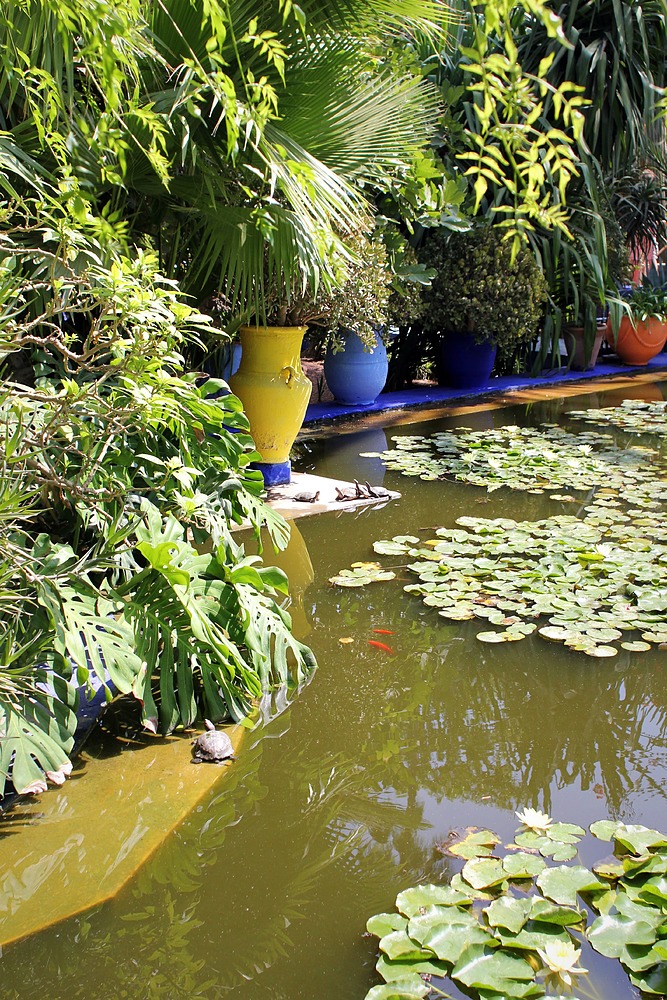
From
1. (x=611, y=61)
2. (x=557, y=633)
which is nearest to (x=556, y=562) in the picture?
(x=557, y=633)

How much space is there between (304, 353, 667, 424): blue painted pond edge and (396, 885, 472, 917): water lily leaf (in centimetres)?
473

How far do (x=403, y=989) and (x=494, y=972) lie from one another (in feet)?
0.51

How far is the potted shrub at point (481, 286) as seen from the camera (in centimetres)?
681

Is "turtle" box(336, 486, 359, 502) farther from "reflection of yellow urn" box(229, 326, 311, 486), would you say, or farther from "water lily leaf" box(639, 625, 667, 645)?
"water lily leaf" box(639, 625, 667, 645)

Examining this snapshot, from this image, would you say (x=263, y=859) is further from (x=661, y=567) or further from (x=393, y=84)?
(x=393, y=84)

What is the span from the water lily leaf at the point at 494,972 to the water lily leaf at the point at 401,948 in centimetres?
6

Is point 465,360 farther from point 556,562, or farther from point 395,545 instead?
point 556,562

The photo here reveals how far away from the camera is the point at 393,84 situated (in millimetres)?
4098

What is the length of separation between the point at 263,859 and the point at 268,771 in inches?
12.9

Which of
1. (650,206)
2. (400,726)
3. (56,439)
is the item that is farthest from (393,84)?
→ (650,206)

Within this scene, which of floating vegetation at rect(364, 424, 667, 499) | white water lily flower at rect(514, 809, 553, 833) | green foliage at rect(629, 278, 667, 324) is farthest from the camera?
green foliage at rect(629, 278, 667, 324)

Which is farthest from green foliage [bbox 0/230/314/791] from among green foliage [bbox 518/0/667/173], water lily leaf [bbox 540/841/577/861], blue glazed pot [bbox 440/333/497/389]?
green foliage [bbox 518/0/667/173]

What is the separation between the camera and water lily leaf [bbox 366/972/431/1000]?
1483mm

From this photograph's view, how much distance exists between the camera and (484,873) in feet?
5.84
